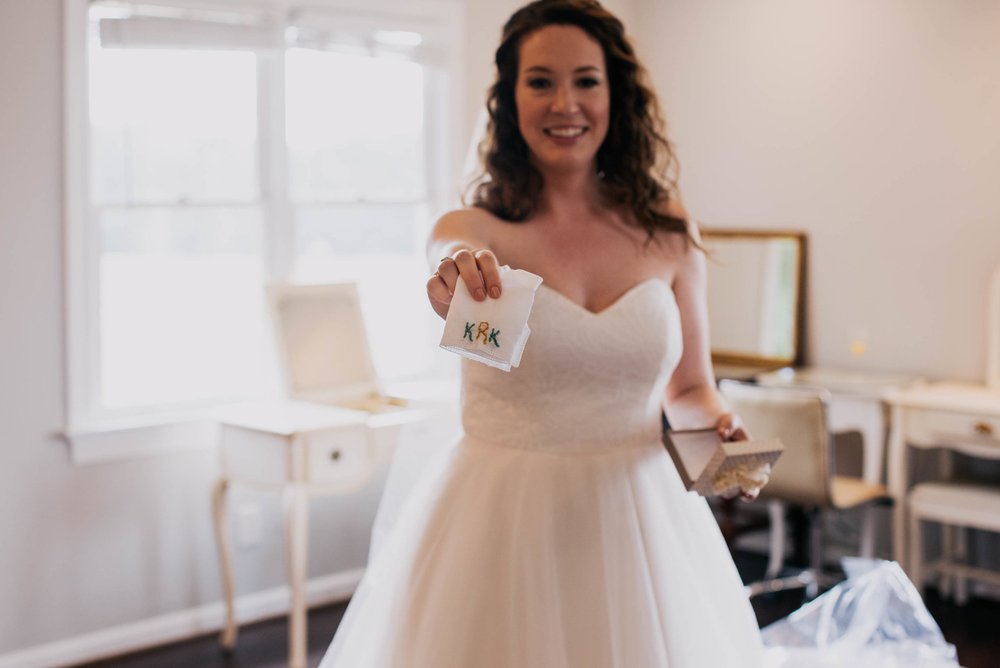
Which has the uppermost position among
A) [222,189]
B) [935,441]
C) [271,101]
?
[271,101]

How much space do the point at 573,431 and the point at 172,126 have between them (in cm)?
245

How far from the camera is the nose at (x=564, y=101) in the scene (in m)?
1.96

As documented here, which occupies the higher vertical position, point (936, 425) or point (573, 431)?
point (573, 431)

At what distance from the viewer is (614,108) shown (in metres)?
2.13

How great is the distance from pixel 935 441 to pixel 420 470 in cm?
227

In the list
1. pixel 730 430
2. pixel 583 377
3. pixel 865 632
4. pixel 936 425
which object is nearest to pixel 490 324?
pixel 583 377

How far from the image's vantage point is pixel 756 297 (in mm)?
4953

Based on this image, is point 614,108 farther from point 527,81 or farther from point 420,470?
point 420,470

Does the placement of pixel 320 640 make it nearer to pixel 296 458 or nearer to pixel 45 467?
pixel 296 458

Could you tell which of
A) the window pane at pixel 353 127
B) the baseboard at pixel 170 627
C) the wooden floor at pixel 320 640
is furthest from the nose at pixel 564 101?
the baseboard at pixel 170 627

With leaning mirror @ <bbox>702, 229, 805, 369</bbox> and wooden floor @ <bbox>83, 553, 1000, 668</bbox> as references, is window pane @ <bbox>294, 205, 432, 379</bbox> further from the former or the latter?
leaning mirror @ <bbox>702, 229, 805, 369</bbox>

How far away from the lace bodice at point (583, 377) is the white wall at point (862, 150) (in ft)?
8.84

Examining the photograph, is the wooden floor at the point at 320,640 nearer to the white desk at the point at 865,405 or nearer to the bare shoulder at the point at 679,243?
the white desk at the point at 865,405

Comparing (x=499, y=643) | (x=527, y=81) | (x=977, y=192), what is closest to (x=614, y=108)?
(x=527, y=81)
